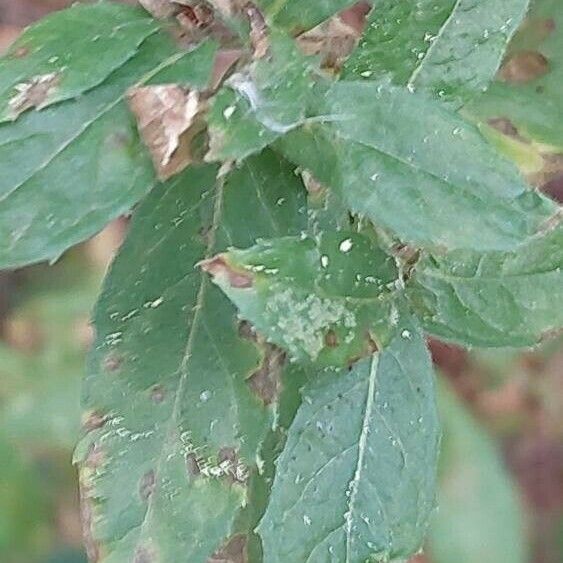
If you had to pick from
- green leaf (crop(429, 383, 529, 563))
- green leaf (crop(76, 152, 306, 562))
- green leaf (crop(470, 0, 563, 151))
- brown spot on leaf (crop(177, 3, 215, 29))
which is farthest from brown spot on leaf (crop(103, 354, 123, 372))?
green leaf (crop(429, 383, 529, 563))

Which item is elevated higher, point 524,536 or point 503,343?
point 503,343

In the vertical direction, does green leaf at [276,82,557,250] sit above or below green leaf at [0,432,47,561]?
above

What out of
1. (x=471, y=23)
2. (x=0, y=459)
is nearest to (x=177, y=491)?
(x=471, y=23)

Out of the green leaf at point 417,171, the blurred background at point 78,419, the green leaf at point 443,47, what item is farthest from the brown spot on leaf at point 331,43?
the blurred background at point 78,419

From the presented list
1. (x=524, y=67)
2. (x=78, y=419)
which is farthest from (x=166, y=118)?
(x=78, y=419)

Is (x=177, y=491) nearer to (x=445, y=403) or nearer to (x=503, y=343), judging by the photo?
(x=503, y=343)

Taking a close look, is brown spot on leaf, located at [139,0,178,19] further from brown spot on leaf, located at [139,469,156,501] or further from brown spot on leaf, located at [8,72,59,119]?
brown spot on leaf, located at [139,469,156,501]

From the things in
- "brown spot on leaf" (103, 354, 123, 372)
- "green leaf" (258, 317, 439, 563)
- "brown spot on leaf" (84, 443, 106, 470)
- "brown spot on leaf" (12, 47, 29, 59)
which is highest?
"brown spot on leaf" (12, 47, 29, 59)
